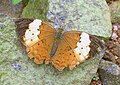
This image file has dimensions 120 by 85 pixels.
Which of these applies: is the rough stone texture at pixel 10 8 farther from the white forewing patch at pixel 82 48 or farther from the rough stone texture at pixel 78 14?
the white forewing patch at pixel 82 48

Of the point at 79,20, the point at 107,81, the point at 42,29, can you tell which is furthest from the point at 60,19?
the point at 107,81

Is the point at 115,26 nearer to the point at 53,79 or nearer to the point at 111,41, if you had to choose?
the point at 111,41

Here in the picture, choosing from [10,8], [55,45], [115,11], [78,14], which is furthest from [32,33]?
[115,11]

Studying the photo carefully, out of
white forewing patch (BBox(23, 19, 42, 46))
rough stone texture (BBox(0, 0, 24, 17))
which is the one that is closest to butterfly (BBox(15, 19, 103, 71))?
white forewing patch (BBox(23, 19, 42, 46))

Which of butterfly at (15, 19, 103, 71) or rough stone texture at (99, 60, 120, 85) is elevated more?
butterfly at (15, 19, 103, 71)

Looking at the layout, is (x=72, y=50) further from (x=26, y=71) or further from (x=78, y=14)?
(x=78, y=14)

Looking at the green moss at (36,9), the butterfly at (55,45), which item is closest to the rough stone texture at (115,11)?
the green moss at (36,9)

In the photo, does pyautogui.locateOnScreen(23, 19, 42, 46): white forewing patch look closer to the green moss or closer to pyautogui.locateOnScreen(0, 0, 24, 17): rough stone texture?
the green moss
